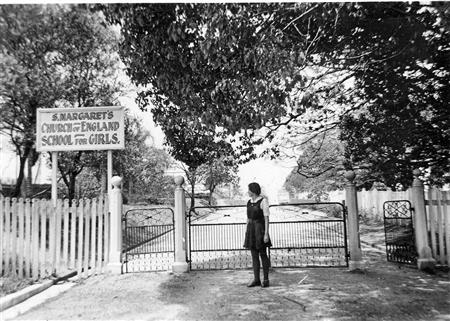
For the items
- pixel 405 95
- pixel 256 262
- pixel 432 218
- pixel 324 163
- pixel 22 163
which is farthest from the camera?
pixel 324 163

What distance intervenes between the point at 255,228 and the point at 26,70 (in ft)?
24.2

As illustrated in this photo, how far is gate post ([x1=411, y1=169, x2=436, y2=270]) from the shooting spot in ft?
24.4

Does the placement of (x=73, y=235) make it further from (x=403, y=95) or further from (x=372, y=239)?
(x=372, y=239)

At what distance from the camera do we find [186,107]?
6.28 meters

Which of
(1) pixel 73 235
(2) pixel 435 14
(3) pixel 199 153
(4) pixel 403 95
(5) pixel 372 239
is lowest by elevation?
(5) pixel 372 239

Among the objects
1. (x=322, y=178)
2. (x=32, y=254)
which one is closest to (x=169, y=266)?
(x=32, y=254)

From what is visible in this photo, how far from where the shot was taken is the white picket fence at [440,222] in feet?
23.9

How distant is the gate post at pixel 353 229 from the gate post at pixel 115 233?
4.96 meters

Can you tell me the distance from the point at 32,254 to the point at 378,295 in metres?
6.43

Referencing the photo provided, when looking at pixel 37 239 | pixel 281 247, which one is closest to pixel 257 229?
pixel 281 247

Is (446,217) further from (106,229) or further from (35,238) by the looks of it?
(35,238)

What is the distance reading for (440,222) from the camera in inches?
291

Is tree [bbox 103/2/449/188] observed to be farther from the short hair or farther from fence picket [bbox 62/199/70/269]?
fence picket [bbox 62/199/70/269]

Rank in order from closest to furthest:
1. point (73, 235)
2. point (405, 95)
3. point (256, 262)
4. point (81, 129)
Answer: point (256, 262) < point (73, 235) < point (81, 129) < point (405, 95)
